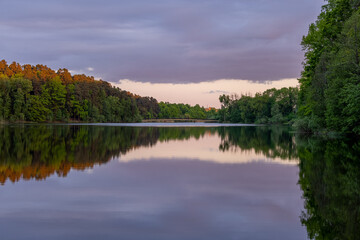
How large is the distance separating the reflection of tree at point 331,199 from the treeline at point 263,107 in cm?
8201

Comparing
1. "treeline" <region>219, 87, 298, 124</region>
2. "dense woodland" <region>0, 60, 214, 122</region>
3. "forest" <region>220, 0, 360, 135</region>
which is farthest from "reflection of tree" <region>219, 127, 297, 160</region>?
"dense woodland" <region>0, 60, 214, 122</region>

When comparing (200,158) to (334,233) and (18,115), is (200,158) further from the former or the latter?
(18,115)

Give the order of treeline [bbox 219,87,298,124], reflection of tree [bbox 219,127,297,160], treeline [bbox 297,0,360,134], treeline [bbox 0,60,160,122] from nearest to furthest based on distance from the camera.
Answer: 1. reflection of tree [bbox 219,127,297,160]
2. treeline [bbox 297,0,360,134]
3. treeline [bbox 0,60,160,122]
4. treeline [bbox 219,87,298,124]

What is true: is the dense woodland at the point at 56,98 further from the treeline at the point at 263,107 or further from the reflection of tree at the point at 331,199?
the reflection of tree at the point at 331,199

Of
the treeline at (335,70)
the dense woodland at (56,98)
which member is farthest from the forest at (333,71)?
the dense woodland at (56,98)

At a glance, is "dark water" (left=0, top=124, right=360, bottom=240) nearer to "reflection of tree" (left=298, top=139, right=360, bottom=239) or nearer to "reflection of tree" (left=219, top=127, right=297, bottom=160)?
"reflection of tree" (left=298, top=139, right=360, bottom=239)

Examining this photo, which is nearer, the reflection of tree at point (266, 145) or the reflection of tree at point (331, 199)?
the reflection of tree at point (331, 199)

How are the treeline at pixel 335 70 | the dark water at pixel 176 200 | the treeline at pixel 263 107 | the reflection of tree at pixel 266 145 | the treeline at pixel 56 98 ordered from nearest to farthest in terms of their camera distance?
the dark water at pixel 176 200 < the reflection of tree at pixel 266 145 < the treeline at pixel 335 70 < the treeline at pixel 56 98 < the treeline at pixel 263 107

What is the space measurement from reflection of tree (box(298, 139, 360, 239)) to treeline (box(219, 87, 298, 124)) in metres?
82.0

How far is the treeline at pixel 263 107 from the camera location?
102 metres

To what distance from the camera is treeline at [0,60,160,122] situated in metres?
88.4

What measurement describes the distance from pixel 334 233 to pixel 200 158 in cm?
1161

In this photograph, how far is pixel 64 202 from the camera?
27.5 ft

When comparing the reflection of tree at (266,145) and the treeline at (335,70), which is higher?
the treeline at (335,70)
